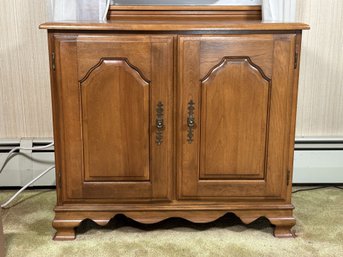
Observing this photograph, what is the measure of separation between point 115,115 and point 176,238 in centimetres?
43

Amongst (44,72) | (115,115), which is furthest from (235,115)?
(44,72)

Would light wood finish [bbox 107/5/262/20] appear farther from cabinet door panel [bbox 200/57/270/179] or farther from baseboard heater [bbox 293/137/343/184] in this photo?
baseboard heater [bbox 293/137/343/184]

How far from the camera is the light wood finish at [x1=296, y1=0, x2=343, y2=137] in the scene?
1940 millimetres

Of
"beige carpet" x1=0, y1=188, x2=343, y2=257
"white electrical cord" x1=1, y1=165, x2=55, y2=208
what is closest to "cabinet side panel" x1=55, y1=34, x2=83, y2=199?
"beige carpet" x1=0, y1=188, x2=343, y2=257

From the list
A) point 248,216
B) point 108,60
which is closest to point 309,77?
point 248,216

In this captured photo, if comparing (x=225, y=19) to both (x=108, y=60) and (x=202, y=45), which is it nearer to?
(x=202, y=45)

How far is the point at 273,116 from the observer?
151 cm

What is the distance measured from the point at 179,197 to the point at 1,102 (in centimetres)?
86

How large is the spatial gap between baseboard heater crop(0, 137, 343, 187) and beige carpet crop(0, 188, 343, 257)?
0.69ft

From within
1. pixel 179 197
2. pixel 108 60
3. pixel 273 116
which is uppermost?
pixel 108 60

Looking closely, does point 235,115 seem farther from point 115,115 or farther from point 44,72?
point 44,72

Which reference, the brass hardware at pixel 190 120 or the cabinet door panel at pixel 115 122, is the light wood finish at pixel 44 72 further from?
the brass hardware at pixel 190 120

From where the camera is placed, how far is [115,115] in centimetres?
149

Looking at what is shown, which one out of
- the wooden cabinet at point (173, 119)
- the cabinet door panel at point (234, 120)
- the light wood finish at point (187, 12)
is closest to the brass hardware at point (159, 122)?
the wooden cabinet at point (173, 119)
